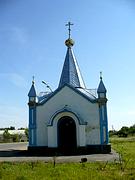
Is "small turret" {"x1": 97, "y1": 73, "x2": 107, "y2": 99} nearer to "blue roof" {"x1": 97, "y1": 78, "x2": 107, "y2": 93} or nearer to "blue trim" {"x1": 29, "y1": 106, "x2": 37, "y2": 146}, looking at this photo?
"blue roof" {"x1": 97, "y1": 78, "x2": 107, "y2": 93}

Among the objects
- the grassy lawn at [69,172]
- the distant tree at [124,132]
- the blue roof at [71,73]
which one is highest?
the blue roof at [71,73]

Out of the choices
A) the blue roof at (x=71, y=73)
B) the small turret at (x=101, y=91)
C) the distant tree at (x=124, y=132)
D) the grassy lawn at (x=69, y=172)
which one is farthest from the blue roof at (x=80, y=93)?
the distant tree at (x=124, y=132)

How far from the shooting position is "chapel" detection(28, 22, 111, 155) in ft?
83.8

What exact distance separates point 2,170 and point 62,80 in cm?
1569

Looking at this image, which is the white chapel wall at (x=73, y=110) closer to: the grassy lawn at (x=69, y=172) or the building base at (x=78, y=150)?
the building base at (x=78, y=150)

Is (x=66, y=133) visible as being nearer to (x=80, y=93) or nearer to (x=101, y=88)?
(x=80, y=93)

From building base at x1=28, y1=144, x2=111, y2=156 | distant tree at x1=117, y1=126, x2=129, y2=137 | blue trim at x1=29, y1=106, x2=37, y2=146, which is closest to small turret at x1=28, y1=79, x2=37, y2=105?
blue trim at x1=29, y1=106, x2=37, y2=146

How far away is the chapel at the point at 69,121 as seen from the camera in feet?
83.8

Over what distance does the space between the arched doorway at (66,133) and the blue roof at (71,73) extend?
3468 mm

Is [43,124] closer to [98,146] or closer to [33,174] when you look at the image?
[98,146]

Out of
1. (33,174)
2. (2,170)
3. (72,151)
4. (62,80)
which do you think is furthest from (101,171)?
(62,80)

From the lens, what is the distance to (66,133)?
26234 mm

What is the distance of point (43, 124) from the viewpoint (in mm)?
26906

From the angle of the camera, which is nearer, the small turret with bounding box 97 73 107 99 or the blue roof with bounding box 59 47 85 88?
the small turret with bounding box 97 73 107 99
